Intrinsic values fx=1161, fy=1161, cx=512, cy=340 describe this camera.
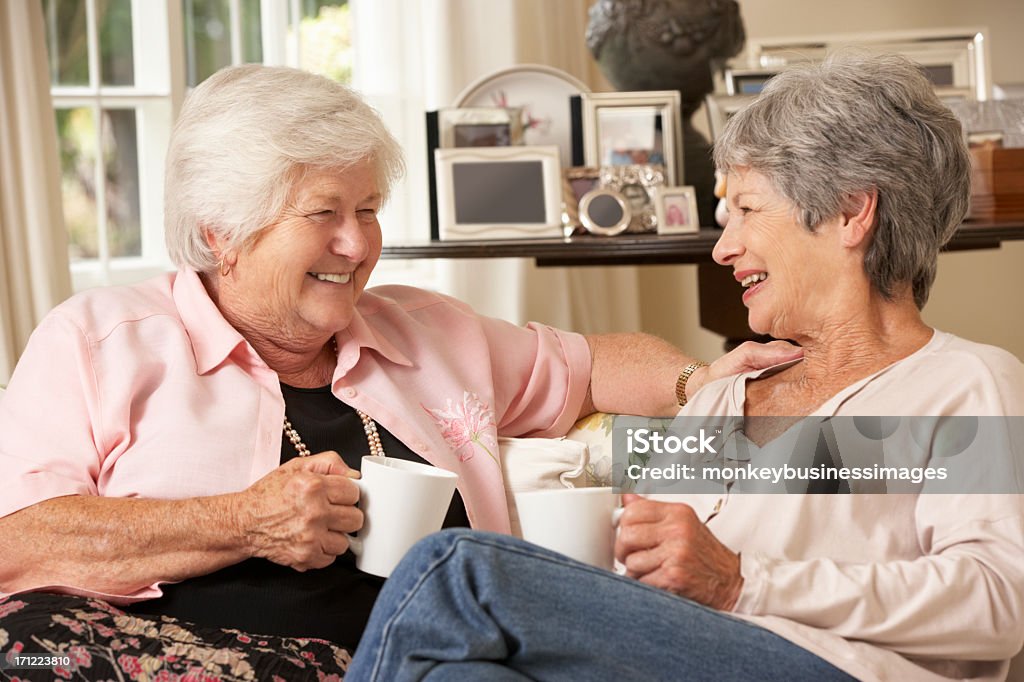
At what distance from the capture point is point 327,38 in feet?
11.4

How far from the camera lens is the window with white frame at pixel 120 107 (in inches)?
117

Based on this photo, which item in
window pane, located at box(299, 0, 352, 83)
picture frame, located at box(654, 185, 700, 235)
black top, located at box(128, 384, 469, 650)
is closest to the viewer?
black top, located at box(128, 384, 469, 650)

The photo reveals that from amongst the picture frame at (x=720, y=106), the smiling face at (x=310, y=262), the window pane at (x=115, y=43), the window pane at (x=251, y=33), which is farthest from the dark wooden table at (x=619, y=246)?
the window pane at (x=251, y=33)

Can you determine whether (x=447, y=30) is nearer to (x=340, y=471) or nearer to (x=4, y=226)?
(x=4, y=226)

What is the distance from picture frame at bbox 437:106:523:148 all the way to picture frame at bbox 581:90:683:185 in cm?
17

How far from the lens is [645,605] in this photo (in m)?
1.10

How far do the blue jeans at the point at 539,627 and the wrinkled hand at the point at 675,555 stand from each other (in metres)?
0.03

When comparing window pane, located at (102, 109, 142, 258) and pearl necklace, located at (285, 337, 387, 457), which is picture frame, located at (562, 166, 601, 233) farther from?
window pane, located at (102, 109, 142, 258)

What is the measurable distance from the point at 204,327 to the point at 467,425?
15.7 inches

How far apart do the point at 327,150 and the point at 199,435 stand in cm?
41

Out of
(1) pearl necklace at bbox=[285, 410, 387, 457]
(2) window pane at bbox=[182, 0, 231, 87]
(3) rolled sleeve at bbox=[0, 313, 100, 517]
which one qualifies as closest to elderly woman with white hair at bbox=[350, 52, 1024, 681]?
(1) pearl necklace at bbox=[285, 410, 387, 457]

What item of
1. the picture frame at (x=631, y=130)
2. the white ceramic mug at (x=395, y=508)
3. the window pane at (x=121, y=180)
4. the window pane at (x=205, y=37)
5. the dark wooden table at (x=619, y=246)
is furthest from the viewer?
the window pane at (x=205, y=37)

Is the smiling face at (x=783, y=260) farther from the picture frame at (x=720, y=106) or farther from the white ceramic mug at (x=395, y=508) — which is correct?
the picture frame at (x=720, y=106)

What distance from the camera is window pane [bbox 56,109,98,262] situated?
301 cm
